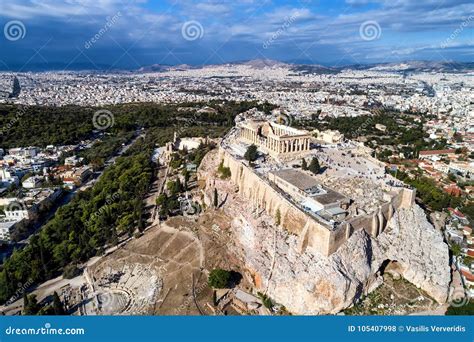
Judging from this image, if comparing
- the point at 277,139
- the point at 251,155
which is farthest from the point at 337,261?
the point at 277,139

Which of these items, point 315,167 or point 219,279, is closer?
point 219,279

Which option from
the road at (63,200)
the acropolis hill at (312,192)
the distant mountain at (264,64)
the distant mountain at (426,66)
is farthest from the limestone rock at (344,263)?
the distant mountain at (264,64)

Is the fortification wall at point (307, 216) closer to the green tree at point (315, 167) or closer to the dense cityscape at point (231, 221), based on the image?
the dense cityscape at point (231, 221)

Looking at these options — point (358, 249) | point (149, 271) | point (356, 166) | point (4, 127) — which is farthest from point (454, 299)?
point (4, 127)

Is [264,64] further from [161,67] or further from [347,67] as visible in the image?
[161,67]

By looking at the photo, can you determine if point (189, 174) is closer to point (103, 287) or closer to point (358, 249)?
point (103, 287)

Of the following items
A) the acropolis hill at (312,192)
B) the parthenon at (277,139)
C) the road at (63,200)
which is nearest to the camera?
the acropolis hill at (312,192)

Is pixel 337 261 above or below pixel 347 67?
below

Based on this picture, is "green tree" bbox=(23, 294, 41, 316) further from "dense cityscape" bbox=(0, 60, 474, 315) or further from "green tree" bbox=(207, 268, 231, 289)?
"green tree" bbox=(207, 268, 231, 289)
